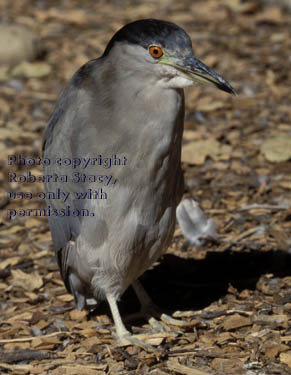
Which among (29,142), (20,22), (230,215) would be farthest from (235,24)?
(230,215)

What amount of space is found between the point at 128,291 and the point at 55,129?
4.96 feet

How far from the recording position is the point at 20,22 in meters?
9.65

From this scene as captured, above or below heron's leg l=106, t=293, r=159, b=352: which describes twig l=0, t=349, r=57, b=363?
below

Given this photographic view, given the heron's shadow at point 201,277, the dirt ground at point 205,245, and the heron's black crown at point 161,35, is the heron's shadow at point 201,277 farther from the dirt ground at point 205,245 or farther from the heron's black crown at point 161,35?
the heron's black crown at point 161,35

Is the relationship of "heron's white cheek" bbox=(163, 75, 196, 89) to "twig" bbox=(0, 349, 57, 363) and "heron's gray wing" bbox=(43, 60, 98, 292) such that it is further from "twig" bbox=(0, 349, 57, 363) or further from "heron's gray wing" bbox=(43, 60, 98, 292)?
"twig" bbox=(0, 349, 57, 363)

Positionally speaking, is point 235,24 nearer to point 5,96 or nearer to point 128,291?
point 5,96

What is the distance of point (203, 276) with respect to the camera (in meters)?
5.39

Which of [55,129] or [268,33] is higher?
[268,33]

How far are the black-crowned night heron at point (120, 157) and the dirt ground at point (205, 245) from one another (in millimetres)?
389

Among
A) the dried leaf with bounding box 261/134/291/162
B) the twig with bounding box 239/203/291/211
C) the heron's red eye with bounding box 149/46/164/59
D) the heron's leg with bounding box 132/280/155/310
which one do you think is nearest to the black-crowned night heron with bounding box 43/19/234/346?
the heron's red eye with bounding box 149/46/164/59

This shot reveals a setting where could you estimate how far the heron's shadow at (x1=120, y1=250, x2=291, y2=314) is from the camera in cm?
519

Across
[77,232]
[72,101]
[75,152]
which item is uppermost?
[72,101]

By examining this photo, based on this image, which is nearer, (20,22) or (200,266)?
(200,266)

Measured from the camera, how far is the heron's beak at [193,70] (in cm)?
410
